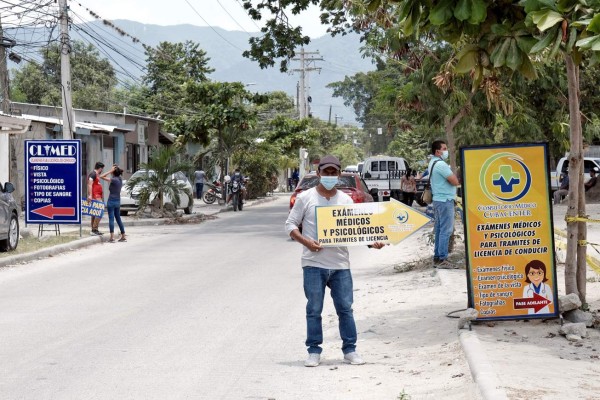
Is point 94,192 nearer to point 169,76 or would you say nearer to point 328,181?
point 328,181

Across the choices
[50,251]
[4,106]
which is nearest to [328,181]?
[50,251]

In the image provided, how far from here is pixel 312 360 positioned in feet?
27.9

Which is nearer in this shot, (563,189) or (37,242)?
(37,242)

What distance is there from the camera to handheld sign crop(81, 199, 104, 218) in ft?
77.9

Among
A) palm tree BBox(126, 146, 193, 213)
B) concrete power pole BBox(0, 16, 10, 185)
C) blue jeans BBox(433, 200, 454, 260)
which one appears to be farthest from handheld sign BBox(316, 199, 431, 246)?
concrete power pole BBox(0, 16, 10, 185)

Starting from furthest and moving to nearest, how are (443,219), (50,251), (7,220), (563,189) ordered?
(563,189) < (50,251) < (7,220) < (443,219)

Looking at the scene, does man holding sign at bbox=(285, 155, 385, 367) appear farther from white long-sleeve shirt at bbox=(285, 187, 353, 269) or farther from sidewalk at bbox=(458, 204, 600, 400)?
sidewalk at bbox=(458, 204, 600, 400)

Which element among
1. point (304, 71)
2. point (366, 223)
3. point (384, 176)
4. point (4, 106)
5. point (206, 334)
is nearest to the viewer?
point (366, 223)

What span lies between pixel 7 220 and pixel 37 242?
2604 mm

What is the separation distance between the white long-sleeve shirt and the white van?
30.3 m

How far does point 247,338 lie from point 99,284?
17.9ft

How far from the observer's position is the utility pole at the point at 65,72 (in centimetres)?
2773

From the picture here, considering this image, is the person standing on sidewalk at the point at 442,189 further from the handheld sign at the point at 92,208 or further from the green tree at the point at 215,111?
the green tree at the point at 215,111

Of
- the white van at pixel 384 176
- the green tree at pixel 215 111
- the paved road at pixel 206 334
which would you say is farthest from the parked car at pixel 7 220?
the white van at pixel 384 176
